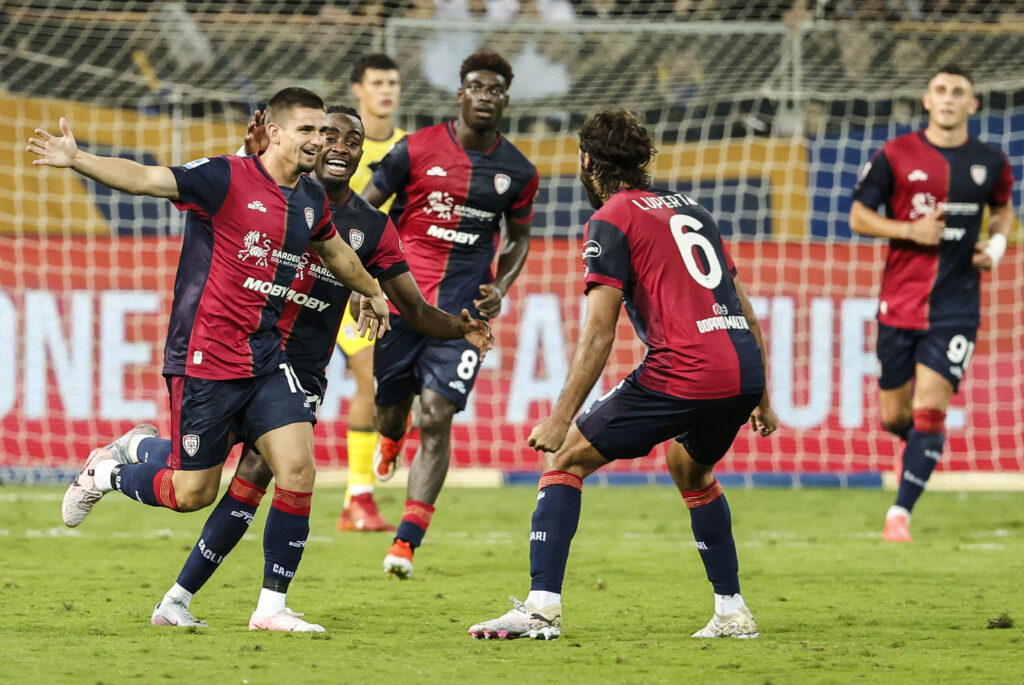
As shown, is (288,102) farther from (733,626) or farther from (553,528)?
(733,626)

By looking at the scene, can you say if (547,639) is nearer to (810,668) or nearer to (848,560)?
(810,668)

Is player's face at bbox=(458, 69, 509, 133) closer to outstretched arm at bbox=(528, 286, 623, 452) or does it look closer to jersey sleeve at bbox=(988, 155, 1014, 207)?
outstretched arm at bbox=(528, 286, 623, 452)

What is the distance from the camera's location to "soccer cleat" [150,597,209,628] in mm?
5301

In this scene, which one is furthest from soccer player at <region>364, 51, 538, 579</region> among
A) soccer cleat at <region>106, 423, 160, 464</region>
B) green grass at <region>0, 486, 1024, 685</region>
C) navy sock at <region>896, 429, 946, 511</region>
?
navy sock at <region>896, 429, 946, 511</region>

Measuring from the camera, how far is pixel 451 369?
7387 millimetres

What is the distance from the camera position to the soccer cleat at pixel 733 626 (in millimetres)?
5227

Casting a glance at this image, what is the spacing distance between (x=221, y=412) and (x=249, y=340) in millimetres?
282

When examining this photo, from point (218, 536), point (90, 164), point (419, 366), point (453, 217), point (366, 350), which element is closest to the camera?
point (90, 164)

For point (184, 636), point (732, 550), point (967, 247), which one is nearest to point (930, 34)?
point (967, 247)

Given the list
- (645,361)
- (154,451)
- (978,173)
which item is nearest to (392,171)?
(154,451)

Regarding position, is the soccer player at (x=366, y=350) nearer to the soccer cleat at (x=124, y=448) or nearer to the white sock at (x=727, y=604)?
the soccer cleat at (x=124, y=448)

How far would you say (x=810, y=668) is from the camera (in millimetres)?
4562

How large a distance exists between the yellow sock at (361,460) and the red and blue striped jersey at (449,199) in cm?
160

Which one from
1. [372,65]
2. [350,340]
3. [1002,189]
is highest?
[372,65]
